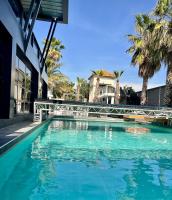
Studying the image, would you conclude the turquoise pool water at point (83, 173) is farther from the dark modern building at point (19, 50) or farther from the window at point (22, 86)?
the window at point (22, 86)

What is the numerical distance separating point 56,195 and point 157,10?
21834mm

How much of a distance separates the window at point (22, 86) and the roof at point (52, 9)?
437 centimetres

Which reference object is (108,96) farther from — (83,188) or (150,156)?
(83,188)

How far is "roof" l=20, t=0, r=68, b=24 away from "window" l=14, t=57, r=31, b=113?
14.3ft

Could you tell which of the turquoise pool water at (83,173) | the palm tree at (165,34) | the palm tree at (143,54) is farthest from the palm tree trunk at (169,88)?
the turquoise pool water at (83,173)

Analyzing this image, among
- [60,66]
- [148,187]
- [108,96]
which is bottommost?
[148,187]

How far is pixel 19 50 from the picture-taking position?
59.3 feet

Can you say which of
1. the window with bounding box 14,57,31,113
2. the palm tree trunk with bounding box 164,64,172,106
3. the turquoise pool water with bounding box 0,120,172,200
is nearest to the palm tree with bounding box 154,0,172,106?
the palm tree trunk with bounding box 164,64,172,106

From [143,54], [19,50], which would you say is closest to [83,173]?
[19,50]

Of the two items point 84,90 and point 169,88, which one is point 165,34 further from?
point 84,90

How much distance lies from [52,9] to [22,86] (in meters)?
6.16

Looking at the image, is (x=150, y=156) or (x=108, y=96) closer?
(x=150, y=156)

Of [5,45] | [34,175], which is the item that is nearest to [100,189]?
[34,175]

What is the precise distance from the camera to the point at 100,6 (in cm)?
2611
